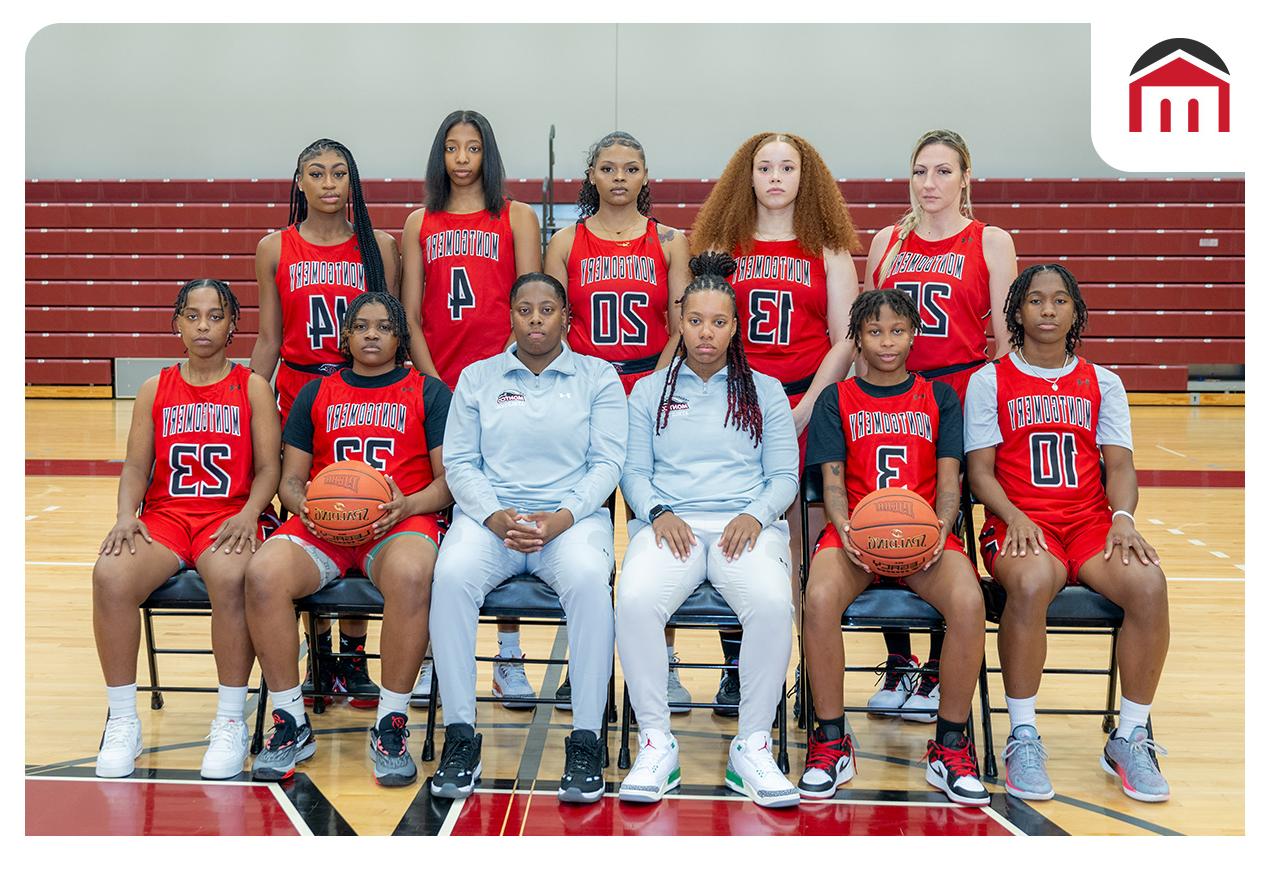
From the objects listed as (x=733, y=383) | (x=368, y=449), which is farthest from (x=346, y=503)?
(x=733, y=383)

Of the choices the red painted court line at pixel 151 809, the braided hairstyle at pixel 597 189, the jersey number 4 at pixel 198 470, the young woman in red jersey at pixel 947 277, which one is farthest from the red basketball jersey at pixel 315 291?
the young woman in red jersey at pixel 947 277

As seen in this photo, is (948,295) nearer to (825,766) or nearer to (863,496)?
(863,496)

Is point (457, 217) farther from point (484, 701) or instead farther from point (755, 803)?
point (755, 803)

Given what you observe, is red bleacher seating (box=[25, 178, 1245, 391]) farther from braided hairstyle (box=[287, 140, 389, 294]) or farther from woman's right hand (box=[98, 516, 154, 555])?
woman's right hand (box=[98, 516, 154, 555])

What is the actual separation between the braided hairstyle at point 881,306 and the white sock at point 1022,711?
97 centimetres

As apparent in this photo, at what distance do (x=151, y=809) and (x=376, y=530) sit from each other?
801 mm

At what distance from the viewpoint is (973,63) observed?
11.0 meters

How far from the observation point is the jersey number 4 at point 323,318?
3328 millimetres

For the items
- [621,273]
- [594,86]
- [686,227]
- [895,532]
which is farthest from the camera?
[686,227]

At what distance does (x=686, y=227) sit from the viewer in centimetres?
1128

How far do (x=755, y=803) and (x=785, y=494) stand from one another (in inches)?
30.0

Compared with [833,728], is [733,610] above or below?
above

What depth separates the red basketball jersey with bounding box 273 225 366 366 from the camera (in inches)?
131
